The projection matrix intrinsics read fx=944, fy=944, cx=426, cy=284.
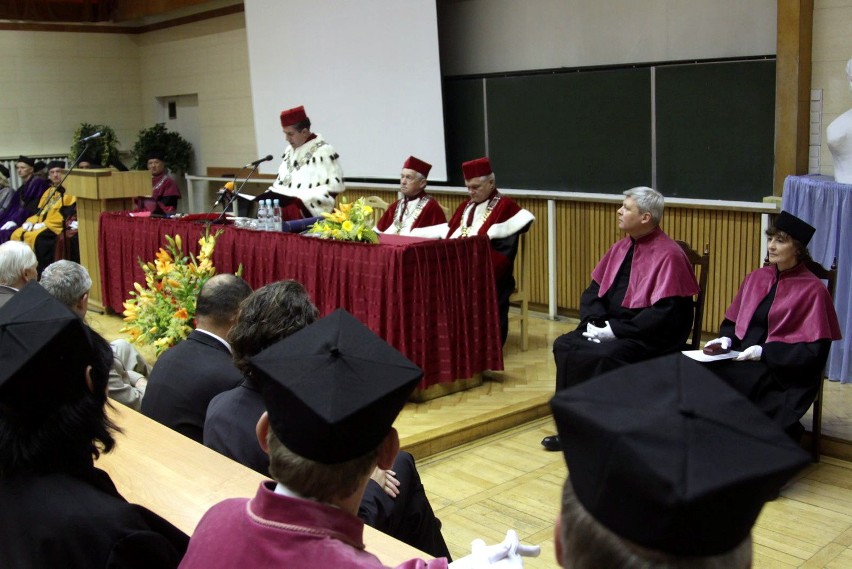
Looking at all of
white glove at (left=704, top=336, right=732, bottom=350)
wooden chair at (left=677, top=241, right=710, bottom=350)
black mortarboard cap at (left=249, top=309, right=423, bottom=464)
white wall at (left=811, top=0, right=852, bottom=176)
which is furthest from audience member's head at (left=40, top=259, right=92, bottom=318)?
white wall at (left=811, top=0, right=852, bottom=176)

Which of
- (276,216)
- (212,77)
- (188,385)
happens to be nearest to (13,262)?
(188,385)

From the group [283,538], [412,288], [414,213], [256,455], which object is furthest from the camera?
[414,213]

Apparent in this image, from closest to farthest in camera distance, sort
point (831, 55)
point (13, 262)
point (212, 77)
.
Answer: point (13, 262), point (831, 55), point (212, 77)

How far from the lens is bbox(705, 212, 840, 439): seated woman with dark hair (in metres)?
4.16

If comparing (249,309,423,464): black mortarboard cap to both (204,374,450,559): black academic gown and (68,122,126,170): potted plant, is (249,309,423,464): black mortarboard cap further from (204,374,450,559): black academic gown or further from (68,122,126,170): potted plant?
(68,122,126,170): potted plant

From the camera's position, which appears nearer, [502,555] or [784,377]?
[502,555]

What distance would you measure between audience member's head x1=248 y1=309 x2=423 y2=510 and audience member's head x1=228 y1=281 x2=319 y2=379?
3.44ft

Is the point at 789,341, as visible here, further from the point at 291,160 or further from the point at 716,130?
the point at 291,160

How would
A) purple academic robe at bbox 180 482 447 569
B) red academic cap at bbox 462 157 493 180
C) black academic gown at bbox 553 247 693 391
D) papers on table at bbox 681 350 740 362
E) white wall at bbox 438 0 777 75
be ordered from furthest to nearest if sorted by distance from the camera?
white wall at bbox 438 0 777 75, red academic cap at bbox 462 157 493 180, black academic gown at bbox 553 247 693 391, papers on table at bbox 681 350 740 362, purple academic robe at bbox 180 482 447 569

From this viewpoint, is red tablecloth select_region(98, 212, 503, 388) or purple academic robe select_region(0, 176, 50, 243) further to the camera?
purple academic robe select_region(0, 176, 50, 243)

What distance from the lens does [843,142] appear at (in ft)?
17.1

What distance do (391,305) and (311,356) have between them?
361cm

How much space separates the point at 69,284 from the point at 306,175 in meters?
3.48

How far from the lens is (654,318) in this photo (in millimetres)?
4688
